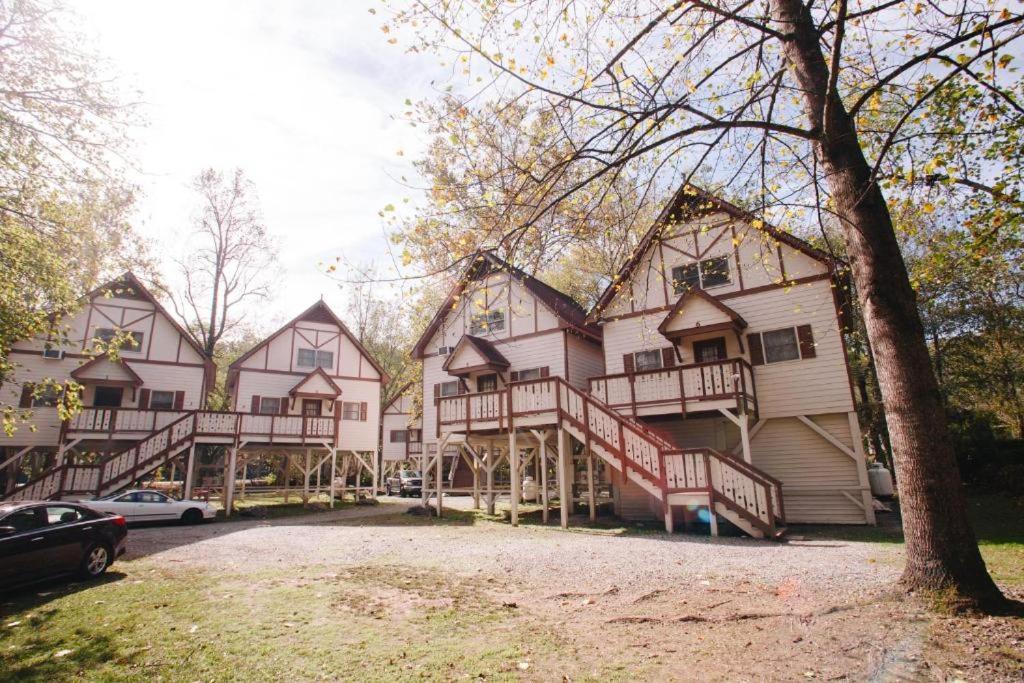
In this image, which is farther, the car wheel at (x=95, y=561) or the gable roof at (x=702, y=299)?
the gable roof at (x=702, y=299)

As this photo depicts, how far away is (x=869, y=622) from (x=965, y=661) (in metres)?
1.10

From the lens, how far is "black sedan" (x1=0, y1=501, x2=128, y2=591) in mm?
8445

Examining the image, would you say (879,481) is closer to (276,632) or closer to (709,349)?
(709,349)

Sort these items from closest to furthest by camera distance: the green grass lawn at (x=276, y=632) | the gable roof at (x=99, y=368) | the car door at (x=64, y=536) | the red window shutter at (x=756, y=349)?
the green grass lawn at (x=276, y=632), the car door at (x=64, y=536), the red window shutter at (x=756, y=349), the gable roof at (x=99, y=368)

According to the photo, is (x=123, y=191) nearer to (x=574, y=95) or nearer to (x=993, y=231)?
(x=574, y=95)

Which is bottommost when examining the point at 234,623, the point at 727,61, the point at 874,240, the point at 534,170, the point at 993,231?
the point at 234,623

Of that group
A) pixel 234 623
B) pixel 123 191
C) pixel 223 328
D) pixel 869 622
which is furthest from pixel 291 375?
pixel 869 622

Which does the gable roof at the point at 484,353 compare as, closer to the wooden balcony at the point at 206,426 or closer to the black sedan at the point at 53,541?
the wooden balcony at the point at 206,426

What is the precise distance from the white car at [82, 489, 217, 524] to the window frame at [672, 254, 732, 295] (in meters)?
19.5

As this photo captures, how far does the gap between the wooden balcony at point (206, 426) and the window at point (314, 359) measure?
4.81 m

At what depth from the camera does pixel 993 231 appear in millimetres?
8305

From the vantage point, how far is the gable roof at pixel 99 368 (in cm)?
2495

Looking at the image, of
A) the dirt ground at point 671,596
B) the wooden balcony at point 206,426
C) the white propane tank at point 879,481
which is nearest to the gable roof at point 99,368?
the wooden balcony at point 206,426

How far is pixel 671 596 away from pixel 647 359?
1293cm
